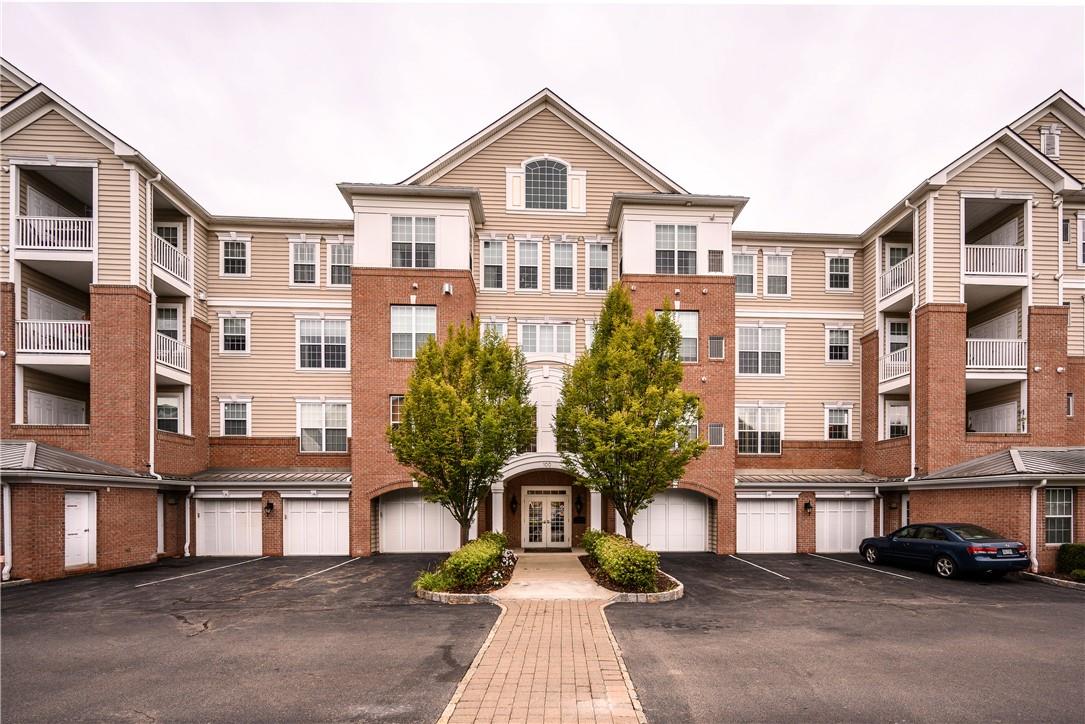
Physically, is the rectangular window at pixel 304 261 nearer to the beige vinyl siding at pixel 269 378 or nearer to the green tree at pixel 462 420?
the beige vinyl siding at pixel 269 378

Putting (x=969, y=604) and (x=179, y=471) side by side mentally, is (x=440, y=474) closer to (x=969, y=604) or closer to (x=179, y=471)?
(x=179, y=471)

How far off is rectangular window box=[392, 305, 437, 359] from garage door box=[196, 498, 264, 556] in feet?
24.2

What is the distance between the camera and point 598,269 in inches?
913

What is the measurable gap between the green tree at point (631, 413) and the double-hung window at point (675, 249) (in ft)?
17.7

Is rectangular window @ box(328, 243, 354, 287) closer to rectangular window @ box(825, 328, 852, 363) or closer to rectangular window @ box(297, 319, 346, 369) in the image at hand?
rectangular window @ box(297, 319, 346, 369)

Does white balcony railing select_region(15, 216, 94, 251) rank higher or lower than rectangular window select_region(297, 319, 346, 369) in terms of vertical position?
higher

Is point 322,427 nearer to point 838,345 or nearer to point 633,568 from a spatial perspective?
point 633,568

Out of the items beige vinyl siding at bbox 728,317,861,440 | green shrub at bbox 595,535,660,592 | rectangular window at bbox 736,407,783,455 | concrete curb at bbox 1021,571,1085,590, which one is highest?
beige vinyl siding at bbox 728,317,861,440

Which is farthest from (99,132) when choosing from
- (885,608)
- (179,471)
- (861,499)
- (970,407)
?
(970,407)

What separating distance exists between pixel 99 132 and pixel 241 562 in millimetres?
14418

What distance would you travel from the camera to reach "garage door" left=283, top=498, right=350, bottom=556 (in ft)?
68.0

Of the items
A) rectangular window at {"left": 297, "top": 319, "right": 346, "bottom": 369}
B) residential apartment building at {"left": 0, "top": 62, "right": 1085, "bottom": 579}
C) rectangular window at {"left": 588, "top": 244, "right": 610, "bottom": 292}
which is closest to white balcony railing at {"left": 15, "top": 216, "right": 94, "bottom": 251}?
residential apartment building at {"left": 0, "top": 62, "right": 1085, "bottom": 579}

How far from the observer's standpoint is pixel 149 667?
29.7 ft

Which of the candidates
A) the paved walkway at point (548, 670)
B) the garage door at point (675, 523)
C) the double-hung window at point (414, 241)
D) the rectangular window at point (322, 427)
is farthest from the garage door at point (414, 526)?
the double-hung window at point (414, 241)
